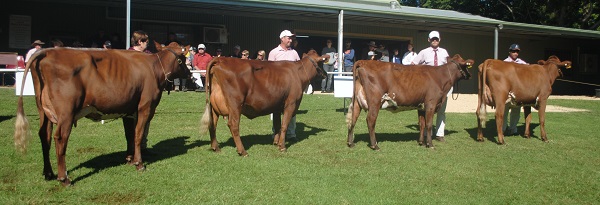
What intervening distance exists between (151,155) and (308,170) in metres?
2.30

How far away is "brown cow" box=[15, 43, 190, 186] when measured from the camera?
19.6ft

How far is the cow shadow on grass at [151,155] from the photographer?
7.07 m

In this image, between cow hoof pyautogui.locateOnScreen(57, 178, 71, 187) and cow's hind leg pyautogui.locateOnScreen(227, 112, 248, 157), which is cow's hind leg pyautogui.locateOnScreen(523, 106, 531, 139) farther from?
cow hoof pyautogui.locateOnScreen(57, 178, 71, 187)

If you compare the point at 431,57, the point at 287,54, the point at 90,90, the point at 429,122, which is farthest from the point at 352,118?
the point at 90,90

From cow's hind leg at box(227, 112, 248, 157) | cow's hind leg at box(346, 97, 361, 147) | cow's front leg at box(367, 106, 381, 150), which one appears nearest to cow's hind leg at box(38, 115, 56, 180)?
cow's hind leg at box(227, 112, 248, 157)

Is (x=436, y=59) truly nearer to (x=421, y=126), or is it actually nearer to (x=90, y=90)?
(x=421, y=126)

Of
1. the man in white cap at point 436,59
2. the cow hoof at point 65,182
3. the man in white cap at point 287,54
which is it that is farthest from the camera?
the man in white cap at point 436,59

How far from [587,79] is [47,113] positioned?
31209mm

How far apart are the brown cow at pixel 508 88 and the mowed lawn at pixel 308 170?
56 centimetres

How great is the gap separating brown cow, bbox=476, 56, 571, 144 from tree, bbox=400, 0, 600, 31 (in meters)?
24.4

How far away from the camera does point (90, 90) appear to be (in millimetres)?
6289

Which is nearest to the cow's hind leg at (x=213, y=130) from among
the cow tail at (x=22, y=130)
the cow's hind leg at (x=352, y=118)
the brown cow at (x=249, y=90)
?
the brown cow at (x=249, y=90)

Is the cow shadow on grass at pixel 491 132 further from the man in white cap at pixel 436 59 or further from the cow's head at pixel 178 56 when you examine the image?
the cow's head at pixel 178 56

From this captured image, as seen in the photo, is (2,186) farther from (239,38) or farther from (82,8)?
(239,38)
